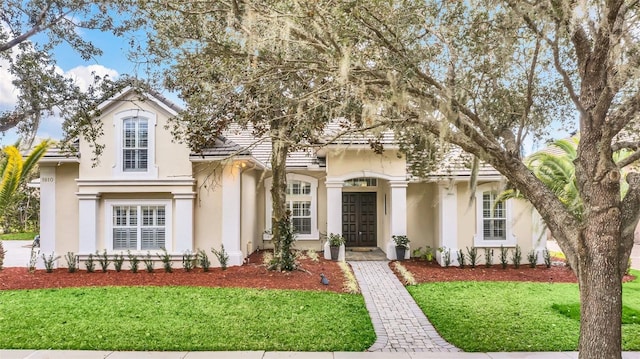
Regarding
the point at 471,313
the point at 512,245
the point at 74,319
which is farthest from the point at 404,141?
the point at 512,245

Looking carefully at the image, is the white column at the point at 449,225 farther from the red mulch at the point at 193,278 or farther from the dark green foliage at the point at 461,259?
the red mulch at the point at 193,278

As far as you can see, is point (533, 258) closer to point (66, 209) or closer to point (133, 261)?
point (133, 261)

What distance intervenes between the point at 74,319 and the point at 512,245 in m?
13.1

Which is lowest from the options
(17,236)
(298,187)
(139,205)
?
(17,236)

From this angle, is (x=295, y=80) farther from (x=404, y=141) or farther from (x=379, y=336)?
(x=379, y=336)

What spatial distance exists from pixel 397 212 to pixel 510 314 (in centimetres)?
659

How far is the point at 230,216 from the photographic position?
43.8 ft

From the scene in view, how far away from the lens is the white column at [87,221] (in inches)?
518

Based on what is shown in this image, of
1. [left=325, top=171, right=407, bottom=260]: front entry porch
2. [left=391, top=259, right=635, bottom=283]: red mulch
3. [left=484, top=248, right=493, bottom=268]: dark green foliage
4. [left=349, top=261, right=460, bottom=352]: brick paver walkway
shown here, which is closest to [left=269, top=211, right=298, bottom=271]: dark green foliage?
[left=349, top=261, right=460, bottom=352]: brick paver walkway

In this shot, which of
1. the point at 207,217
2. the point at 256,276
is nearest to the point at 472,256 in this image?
the point at 256,276

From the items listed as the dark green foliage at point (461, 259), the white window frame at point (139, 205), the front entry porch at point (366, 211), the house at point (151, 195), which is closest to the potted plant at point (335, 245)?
the front entry porch at point (366, 211)

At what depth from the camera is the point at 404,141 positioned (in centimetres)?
736

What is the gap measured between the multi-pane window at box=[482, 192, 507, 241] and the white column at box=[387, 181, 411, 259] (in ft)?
9.15

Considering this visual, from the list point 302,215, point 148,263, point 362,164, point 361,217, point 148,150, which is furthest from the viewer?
point 361,217
